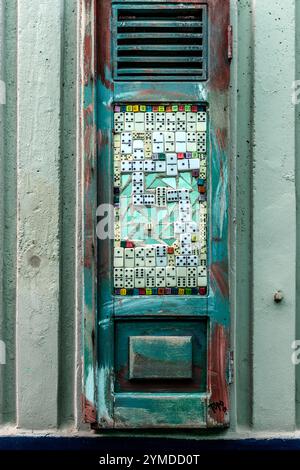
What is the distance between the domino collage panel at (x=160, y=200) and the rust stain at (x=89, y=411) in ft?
1.84

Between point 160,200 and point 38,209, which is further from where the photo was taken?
point 38,209

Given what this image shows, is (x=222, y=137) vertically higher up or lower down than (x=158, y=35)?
lower down

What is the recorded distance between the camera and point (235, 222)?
362 cm

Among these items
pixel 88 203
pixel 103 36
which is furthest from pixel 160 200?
Answer: pixel 103 36

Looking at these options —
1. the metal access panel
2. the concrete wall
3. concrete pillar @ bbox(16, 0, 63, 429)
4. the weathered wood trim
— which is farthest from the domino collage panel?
concrete pillar @ bbox(16, 0, 63, 429)

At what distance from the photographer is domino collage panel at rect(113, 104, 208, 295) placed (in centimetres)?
331

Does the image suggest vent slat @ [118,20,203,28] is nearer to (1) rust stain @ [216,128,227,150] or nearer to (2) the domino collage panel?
(2) the domino collage panel

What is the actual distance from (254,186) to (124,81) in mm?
922

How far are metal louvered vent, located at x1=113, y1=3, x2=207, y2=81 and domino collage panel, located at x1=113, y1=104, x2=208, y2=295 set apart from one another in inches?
6.6

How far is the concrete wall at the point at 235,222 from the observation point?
3625 millimetres

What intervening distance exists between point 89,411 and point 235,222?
1.26 m

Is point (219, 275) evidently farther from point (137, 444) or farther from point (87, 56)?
point (87, 56)

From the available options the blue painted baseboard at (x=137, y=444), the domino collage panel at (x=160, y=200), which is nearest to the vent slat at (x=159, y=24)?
the domino collage panel at (x=160, y=200)
